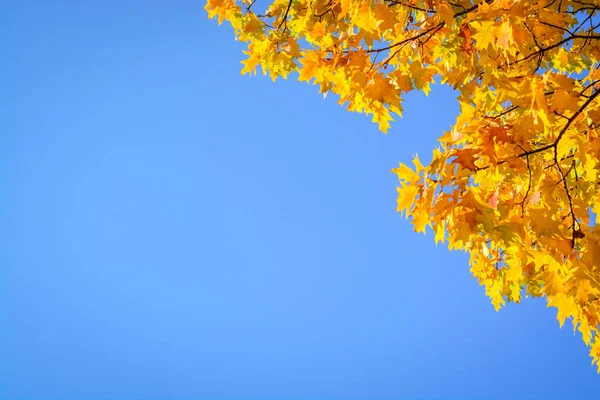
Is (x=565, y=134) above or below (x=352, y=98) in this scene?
below

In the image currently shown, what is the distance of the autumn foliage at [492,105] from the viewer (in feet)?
7.29

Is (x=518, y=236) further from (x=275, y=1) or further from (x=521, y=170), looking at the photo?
(x=275, y=1)

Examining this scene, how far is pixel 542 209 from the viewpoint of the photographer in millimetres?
2297

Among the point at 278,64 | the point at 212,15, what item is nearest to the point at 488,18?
the point at 278,64

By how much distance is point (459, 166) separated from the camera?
2238mm

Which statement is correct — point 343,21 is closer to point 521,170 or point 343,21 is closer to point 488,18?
point 488,18

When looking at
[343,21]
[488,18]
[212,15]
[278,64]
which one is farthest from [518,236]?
[212,15]

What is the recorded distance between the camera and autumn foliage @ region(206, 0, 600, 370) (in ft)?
7.29

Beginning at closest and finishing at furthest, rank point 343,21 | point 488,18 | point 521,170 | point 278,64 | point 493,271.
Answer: point 488,18 < point 521,170 < point 343,21 < point 278,64 < point 493,271

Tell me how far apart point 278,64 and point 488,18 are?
6.25 ft

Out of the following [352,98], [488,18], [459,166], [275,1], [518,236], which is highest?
[275,1]

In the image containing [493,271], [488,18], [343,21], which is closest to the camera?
[488,18]

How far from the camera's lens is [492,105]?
8.11ft

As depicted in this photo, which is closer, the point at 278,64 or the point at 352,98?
the point at 352,98
